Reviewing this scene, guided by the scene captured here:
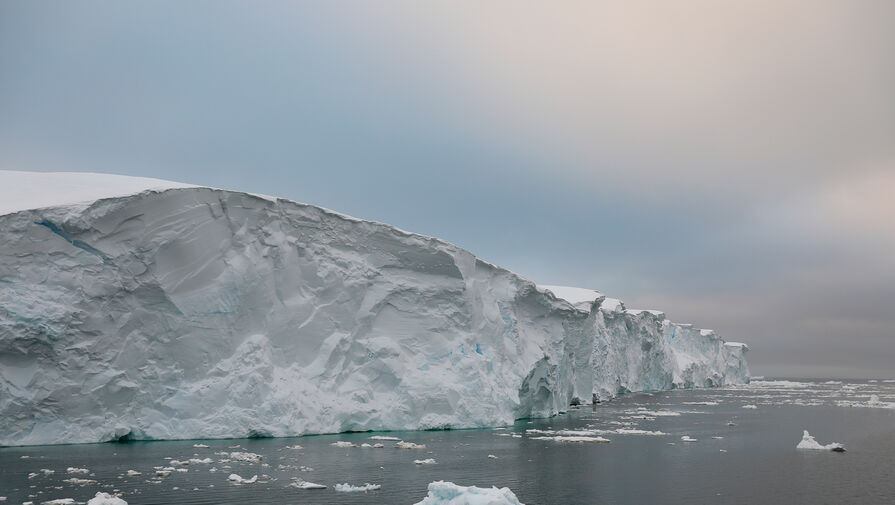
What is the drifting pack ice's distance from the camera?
53.6ft

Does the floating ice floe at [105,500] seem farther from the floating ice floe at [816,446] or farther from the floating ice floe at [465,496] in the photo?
the floating ice floe at [816,446]

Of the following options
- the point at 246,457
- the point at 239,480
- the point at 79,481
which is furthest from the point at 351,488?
the point at 79,481

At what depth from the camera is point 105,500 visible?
10.0m

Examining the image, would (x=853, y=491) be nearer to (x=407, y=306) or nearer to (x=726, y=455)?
(x=726, y=455)

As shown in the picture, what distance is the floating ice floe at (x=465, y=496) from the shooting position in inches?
394

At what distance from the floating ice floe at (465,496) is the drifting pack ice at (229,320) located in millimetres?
9904

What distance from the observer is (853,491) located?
1339cm

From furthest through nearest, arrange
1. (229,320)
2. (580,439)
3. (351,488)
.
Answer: (580,439), (229,320), (351,488)

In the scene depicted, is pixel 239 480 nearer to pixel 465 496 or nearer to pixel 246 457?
pixel 246 457

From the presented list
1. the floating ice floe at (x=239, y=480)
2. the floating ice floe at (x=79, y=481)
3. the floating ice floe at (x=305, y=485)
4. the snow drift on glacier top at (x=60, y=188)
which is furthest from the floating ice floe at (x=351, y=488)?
the snow drift on glacier top at (x=60, y=188)

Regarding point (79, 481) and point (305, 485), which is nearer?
point (79, 481)

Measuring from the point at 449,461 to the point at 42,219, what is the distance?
1112 cm

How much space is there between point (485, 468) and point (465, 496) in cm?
507

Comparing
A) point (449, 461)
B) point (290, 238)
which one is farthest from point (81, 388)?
point (449, 461)
